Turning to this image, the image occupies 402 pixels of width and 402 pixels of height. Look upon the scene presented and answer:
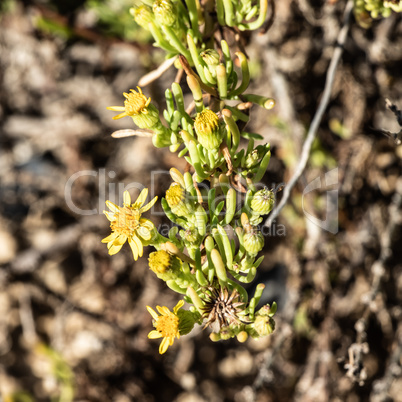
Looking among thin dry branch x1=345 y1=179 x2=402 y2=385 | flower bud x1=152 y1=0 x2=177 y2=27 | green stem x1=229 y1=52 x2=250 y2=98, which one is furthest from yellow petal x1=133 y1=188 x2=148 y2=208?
thin dry branch x1=345 y1=179 x2=402 y2=385

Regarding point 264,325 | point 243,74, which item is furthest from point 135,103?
point 264,325

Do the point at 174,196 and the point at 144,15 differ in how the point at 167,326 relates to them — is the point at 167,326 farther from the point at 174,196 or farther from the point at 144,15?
the point at 144,15

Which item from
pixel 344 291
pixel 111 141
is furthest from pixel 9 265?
pixel 344 291

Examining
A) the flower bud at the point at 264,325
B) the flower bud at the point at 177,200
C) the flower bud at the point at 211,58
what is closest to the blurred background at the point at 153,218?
the flower bud at the point at 264,325

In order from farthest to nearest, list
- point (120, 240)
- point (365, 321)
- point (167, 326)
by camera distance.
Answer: point (365, 321)
point (120, 240)
point (167, 326)

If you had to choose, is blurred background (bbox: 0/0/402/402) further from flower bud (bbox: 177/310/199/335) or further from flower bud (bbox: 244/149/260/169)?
flower bud (bbox: 244/149/260/169)

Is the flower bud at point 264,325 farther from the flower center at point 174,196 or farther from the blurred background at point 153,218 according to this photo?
the blurred background at point 153,218
